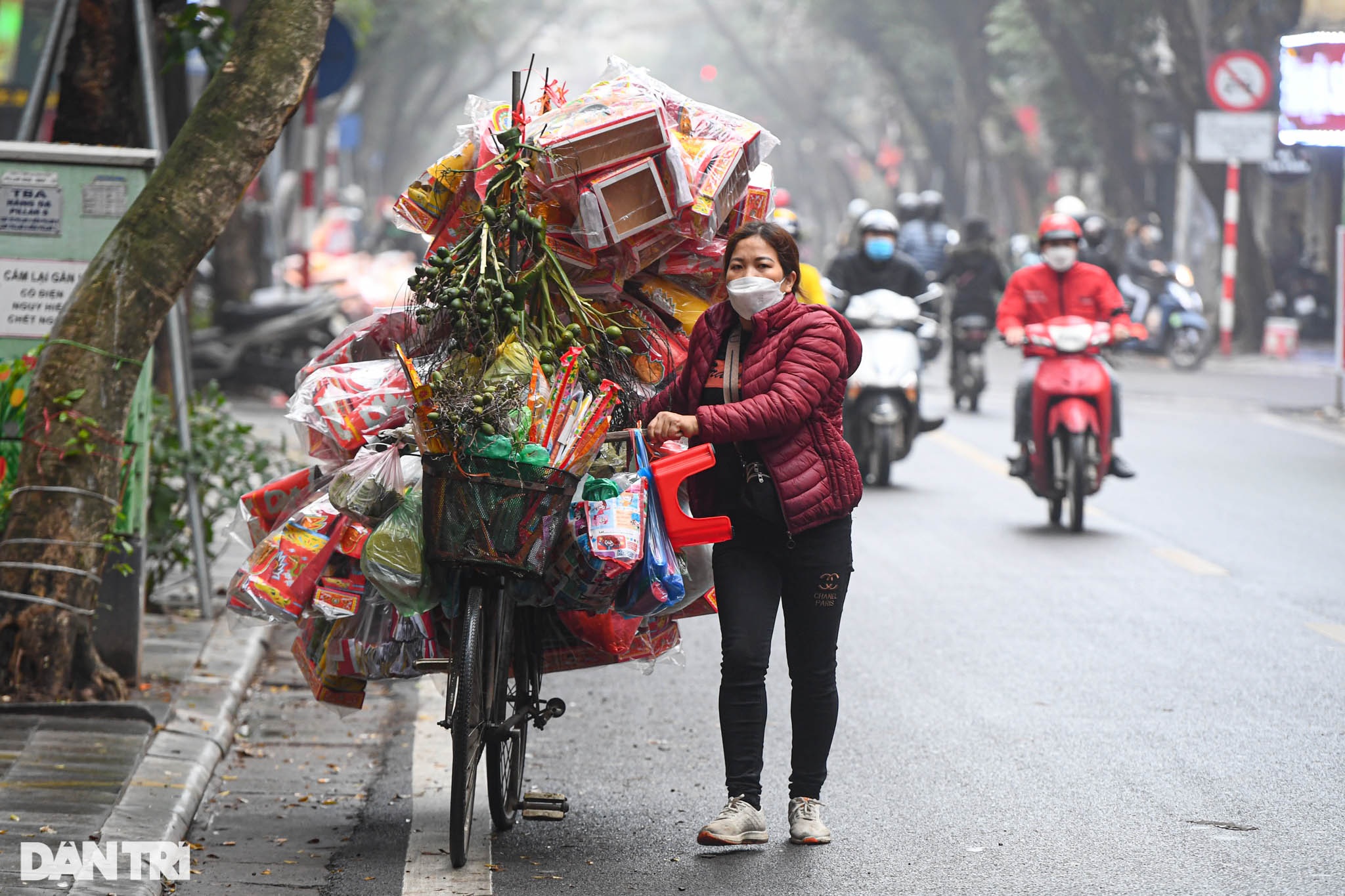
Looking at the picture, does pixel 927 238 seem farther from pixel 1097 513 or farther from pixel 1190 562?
pixel 1190 562

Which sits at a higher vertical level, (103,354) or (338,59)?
(338,59)

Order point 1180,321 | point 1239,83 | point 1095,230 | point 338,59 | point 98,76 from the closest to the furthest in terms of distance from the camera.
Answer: point 98,76 < point 338,59 < point 1095,230 < point 1239,83 < point 1180,321

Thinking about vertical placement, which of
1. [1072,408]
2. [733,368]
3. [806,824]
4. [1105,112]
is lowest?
[806,824]

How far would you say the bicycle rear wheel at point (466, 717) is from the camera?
4.48m

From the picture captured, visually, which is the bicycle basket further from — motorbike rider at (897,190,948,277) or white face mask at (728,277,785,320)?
motorbike rider at (897,190,948,277)

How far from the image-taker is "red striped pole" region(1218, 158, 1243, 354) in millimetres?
24312

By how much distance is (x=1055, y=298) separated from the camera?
10.8 m

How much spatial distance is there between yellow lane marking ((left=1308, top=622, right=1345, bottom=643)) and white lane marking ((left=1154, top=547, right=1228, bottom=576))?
1.29 metres

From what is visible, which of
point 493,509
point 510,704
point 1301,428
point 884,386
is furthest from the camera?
point 1301,428

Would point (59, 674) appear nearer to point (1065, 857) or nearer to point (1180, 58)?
point (1065, 857)

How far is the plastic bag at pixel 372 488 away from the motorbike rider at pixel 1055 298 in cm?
654

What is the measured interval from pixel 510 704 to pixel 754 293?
132 cm

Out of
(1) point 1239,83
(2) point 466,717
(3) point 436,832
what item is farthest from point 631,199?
(1) point 1239,83

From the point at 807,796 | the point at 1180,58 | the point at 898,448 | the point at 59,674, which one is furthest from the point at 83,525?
the point at 1180,58
